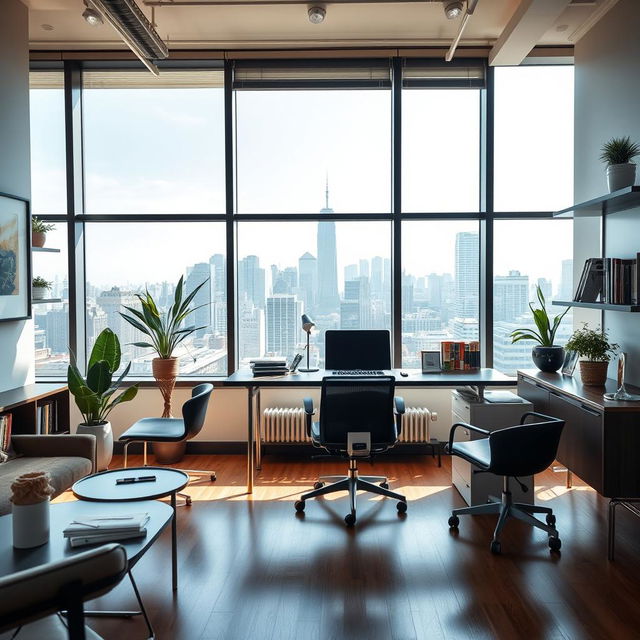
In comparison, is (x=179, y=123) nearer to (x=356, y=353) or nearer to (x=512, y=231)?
(x=356, y=353)

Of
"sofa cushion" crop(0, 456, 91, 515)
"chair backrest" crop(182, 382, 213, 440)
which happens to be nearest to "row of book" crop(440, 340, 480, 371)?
"chair backrest" crop(182, 382, 213, 440)

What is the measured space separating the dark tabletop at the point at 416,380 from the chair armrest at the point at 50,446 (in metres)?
1.08

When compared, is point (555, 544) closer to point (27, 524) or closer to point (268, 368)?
point (268, 368)

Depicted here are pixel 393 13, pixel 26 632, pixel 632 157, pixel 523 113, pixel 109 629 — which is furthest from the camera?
pixel 523 113

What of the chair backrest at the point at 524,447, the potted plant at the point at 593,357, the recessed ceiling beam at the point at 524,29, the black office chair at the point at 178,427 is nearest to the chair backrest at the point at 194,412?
the black office chair at the point at 178,427

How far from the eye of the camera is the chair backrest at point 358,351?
191 inches

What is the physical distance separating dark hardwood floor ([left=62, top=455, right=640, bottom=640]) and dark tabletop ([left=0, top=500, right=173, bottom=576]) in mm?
486

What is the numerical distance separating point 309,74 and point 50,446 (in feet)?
12.9

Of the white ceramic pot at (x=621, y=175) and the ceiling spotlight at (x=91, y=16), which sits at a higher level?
the ceiling spotlight at (x=91, y=16)

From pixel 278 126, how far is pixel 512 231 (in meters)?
2.45

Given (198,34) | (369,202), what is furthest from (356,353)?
(198,34)

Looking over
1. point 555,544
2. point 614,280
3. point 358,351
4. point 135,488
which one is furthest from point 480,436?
point 135,488

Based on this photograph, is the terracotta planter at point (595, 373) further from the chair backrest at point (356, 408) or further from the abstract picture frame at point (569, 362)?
the chair backrest at point (356, 408)

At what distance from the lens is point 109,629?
2.65m
